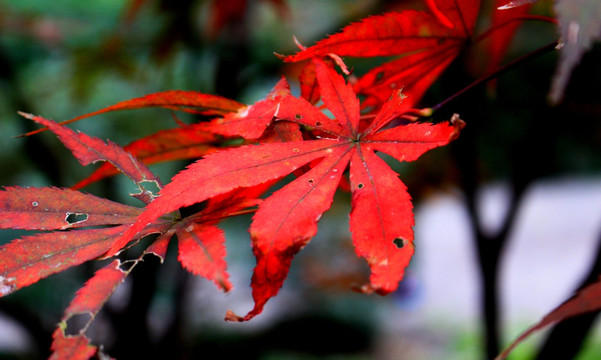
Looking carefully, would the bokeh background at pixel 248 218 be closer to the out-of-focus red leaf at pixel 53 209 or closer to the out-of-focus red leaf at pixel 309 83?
the out-of-focus red leaf at pixel 309 83

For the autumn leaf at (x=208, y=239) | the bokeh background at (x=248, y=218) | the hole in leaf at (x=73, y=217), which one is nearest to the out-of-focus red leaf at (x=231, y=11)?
the bokeh background at (x=248, y=218)

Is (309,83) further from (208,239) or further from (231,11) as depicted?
(231,11)

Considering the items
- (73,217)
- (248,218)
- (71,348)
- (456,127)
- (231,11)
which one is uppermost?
(456,127)

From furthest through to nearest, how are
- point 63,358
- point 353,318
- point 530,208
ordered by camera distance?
1. point 530,208
2. point 353,318
3. point 63,358

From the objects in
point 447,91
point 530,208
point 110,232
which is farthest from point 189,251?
point 530,208

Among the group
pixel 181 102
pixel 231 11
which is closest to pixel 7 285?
pixel 181 102

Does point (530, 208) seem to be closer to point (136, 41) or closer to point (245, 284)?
point (245, 284)
